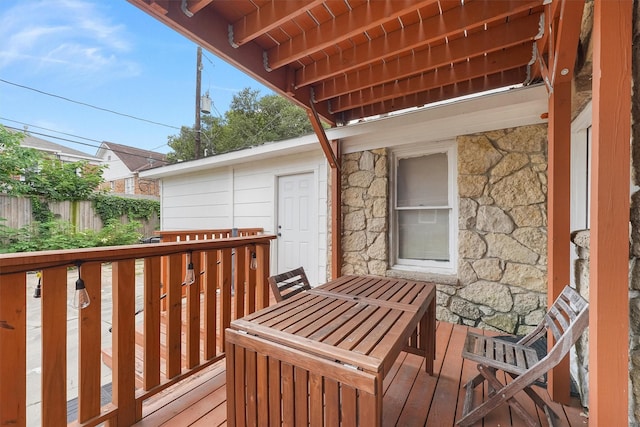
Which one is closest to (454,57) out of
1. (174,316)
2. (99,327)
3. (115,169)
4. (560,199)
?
(560,199)

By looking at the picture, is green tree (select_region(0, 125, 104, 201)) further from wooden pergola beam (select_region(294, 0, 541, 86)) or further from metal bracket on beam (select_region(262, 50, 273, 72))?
wooden pergola beam (select_region(294, 0, 541, 86))

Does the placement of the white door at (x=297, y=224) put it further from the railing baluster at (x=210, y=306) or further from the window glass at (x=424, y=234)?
the railing baluster at (x=210, y=306)

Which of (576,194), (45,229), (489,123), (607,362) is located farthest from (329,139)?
(45,229)

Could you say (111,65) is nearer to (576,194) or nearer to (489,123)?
(489,123)

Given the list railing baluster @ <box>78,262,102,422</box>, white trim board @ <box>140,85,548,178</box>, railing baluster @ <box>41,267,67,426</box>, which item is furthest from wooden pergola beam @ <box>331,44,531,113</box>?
railing baluster @ <box>41,267,67,426</box>

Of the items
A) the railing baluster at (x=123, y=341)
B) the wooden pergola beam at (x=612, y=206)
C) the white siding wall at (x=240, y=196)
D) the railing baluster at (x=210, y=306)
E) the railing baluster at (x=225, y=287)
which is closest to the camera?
the wooden pergola beam at (x=612, y=206)

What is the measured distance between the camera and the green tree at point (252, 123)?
33.6 feet

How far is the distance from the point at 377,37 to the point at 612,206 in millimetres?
1954

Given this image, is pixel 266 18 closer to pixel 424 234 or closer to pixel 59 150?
pixel 424 234

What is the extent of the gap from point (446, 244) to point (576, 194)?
4.29ft

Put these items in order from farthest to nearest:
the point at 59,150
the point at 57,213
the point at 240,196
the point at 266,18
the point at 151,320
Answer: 1. the point at 59,150
2. the point at 57,213
3. the point at 240,196
4. the point at 266,18
5. the point at 151,320

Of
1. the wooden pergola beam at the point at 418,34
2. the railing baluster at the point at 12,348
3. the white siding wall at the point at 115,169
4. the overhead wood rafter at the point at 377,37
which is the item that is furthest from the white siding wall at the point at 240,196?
the white siding wall at the point at 115,169

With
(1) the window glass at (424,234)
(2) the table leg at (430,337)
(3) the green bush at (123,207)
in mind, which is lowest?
(2) the table leg at (430,337)

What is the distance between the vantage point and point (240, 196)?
16.8 ft
